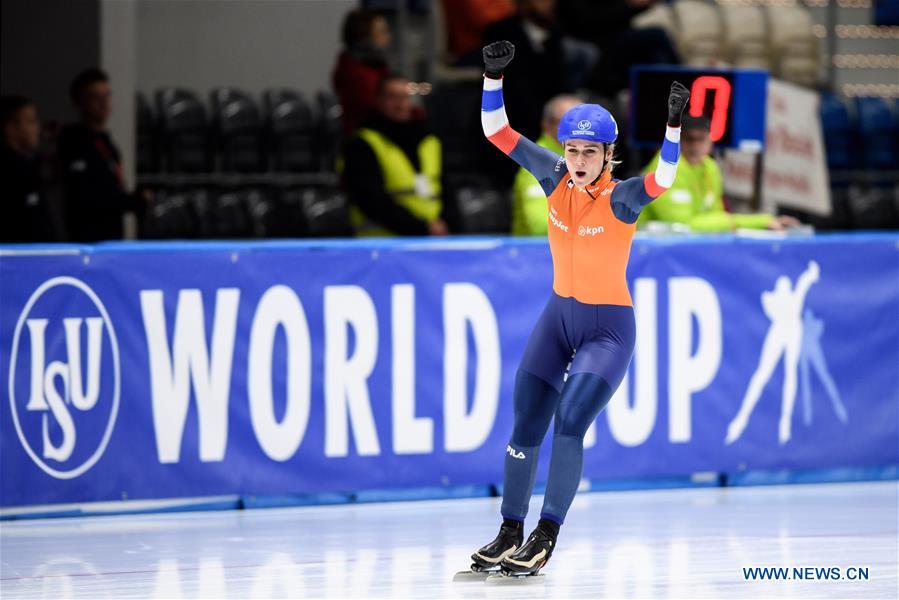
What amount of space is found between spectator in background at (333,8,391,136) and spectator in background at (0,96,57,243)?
238cm

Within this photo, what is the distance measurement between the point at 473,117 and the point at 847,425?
3.76 metres

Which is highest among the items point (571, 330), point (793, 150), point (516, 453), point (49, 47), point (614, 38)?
point (614, 38)

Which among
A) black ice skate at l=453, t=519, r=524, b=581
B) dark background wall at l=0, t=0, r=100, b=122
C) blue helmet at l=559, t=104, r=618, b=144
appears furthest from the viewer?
dark background wall at l=0, t=0, r=100, b=122

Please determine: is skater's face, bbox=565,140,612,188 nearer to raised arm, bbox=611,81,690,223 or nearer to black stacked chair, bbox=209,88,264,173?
raised arm, bbox=611,81,690,223

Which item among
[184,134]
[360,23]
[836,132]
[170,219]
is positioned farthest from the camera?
[836,132]

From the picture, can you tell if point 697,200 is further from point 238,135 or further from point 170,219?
point 238,135

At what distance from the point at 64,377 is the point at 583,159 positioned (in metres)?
2.69

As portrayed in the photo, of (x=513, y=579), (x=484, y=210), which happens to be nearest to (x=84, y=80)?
A: (x=484, y=210)

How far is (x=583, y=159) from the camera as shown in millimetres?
5508

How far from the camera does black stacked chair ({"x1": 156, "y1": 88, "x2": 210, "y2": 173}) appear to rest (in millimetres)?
11641

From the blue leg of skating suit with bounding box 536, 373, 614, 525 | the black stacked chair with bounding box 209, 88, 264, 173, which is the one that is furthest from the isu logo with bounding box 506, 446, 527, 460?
the black stacked chair with bounding box 209, 88, 264, 173

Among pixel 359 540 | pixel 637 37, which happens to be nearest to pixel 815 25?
pixel 637 37

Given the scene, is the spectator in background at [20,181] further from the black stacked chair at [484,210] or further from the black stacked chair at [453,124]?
the black stacked chair at [453,124]

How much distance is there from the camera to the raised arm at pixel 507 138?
5641mm
